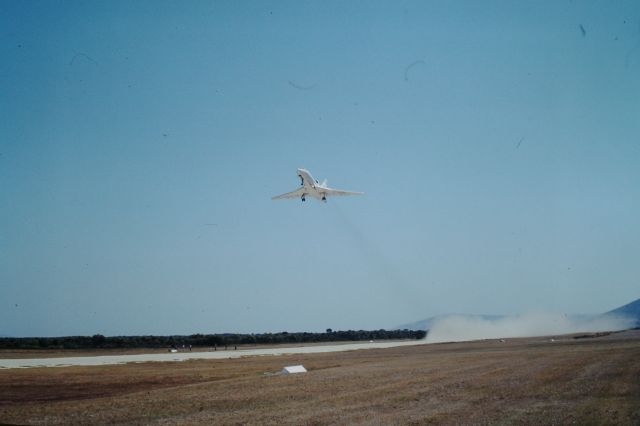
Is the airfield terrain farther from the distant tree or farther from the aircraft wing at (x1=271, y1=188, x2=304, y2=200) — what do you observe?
the distant tree

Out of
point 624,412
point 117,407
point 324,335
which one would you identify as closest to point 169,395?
point 117,407

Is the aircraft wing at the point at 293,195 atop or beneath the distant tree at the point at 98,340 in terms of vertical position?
atop

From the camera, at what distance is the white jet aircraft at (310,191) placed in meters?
59.3

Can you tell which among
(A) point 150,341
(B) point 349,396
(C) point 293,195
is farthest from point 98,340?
(B) point 349,396

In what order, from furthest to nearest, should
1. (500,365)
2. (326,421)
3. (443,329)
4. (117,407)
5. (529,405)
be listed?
1. (443,329)
2. (500,365)
3. (117,407)
4. (529,405)
5. (326,421)

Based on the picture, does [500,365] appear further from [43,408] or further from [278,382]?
[43,408]

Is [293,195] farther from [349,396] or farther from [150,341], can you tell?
[150,341]

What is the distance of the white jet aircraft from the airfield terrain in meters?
23.1

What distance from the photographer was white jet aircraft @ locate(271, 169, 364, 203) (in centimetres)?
5930

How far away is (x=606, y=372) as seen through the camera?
3444cm

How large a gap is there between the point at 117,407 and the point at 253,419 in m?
7.59

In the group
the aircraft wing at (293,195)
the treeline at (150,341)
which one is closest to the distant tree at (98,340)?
the treeline at (150,341)

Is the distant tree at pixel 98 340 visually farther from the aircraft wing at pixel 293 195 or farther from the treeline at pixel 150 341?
the aircraft wing at pixel 293 195

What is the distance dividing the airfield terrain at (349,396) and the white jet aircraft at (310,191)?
23.1 m
